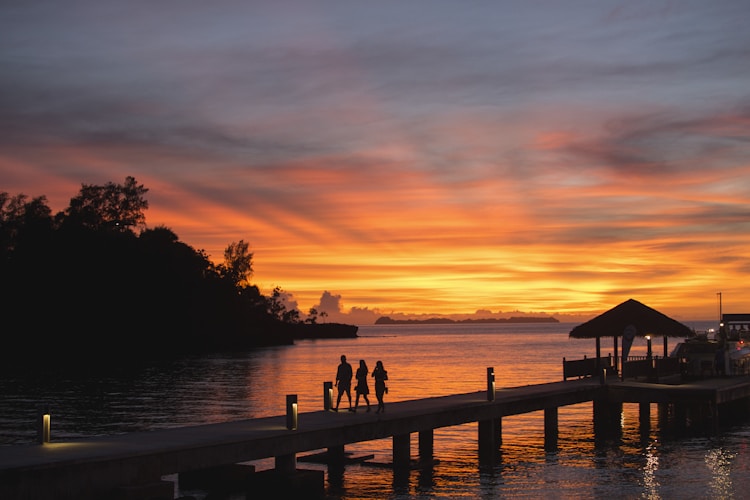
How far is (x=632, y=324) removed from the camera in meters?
46.8

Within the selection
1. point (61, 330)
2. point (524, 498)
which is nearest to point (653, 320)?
point (524, 498)

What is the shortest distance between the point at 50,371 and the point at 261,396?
37217 millimetres

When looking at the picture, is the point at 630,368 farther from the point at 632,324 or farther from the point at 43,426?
the point at 43,426

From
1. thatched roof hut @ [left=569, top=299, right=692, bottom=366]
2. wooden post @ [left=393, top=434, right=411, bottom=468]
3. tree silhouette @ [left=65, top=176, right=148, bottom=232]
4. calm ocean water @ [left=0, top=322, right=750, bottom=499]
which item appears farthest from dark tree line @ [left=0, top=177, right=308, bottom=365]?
wooden post @ [left=393, top=434, right=411, bottom=468]

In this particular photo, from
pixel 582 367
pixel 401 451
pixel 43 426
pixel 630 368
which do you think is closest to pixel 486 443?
pixel 401 451

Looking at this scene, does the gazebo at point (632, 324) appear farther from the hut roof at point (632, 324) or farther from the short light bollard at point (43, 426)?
the short light bollard at point (43, 426)

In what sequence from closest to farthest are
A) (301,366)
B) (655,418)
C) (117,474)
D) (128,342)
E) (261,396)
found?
(117,474), (655,418), (261,396), (301,366), (128,342)

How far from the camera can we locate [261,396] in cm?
6988

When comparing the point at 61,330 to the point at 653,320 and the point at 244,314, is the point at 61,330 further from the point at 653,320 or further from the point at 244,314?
the point at 653,320

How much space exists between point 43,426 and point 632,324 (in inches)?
1267

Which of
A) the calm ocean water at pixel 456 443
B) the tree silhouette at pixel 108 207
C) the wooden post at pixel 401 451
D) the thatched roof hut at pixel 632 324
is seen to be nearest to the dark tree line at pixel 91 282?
the tree silhouette at pixel 108 207

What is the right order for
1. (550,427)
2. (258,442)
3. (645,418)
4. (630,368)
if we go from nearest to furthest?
(258,442) < (550,427) < (645,418) < (630,368)

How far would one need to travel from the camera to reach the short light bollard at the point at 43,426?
862 inches

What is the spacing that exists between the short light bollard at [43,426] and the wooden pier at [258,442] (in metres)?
0.34
